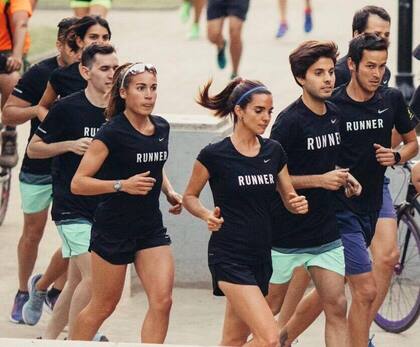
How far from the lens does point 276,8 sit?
82.3ft

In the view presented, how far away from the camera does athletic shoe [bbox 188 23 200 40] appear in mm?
22406

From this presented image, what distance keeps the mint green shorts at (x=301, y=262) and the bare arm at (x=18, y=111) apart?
2.02 m

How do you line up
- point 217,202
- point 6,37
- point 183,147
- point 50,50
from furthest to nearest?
point 50,50, point 6,37, point 183,147, point 217,202

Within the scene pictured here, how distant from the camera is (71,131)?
968 centimetres

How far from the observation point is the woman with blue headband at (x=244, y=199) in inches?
339

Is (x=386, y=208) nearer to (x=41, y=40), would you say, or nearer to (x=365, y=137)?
(x=365, y=137)

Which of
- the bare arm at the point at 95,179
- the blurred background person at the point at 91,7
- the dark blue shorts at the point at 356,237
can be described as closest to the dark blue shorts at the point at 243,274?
the bare arm at the point at 95,179

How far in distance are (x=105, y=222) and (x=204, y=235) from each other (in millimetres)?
2522

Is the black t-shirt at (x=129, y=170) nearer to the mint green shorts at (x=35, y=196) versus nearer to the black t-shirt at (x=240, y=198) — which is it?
the black t-shirt at (x=240, y=198)

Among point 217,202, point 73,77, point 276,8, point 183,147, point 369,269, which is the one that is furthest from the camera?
point 276,8

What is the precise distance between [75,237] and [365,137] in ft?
5.90

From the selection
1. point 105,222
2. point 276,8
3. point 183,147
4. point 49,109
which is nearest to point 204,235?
point 183,147

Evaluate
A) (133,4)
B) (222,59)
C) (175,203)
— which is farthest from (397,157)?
(133,4)

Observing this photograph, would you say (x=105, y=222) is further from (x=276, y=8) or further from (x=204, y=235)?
(x=276, y=8)
